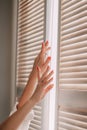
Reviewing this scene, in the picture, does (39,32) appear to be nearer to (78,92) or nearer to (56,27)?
(56,27)

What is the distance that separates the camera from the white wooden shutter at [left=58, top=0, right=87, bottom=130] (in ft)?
3.44

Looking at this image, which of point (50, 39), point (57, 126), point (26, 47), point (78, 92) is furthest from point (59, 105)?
point (26, 47)

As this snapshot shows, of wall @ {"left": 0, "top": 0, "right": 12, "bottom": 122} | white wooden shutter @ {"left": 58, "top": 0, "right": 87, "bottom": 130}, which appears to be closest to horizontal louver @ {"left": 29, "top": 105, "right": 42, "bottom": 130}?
white wooden shutter @ {"left": 58, "top": 0, "right": 87, "bottom": 130}

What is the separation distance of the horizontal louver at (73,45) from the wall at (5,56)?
2.70 ft

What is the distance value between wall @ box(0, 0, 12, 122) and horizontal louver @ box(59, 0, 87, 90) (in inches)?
32.4

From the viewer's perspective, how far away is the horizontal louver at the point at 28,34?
1.53m

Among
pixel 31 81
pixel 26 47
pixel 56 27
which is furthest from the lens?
pixel 26 47

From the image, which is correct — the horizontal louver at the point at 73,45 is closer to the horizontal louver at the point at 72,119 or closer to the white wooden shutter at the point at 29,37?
the horizontal louver at the point at 72,119

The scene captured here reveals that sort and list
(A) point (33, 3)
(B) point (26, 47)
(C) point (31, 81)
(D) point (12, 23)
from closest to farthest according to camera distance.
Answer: (C) point (31, 81) → (A) point (33, 3) → (B) point (26, 47) → (D) point (12, 23)

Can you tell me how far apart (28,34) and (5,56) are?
1.22ft

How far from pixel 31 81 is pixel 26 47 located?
580 millimetres

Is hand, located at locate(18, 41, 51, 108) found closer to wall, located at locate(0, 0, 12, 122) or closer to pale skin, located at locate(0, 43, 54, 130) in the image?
pale skin, located at locate(0, 43, 54, 130)

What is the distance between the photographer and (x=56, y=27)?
1324 mm

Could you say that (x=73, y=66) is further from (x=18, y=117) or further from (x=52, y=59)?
(x=18, y=117)
